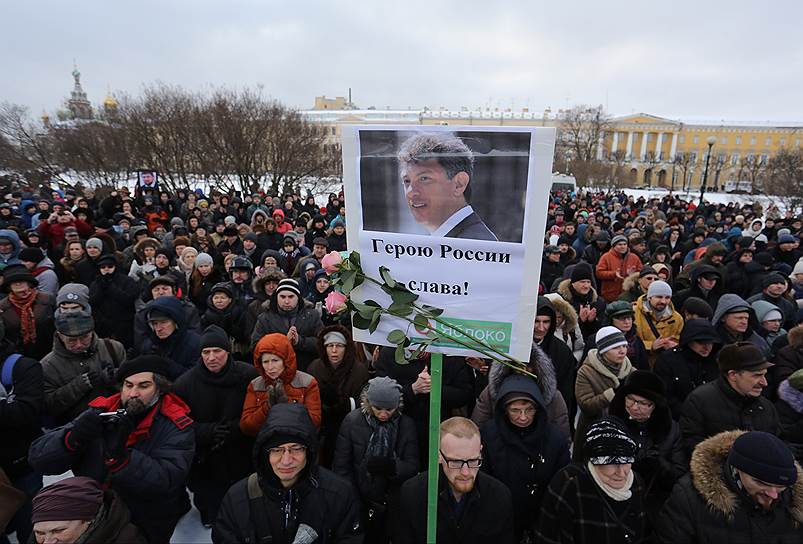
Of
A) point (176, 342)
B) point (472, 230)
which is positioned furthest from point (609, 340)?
point (176, 342)

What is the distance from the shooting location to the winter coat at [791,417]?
10.4 ft

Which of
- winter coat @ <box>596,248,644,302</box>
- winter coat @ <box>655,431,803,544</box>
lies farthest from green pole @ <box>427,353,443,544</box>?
winter coat @ <box>596,248,644,302</box>

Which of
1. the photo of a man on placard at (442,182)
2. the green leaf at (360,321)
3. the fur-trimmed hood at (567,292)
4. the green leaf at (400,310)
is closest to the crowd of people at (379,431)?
the green leaf at (360,321)

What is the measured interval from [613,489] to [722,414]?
1.21m

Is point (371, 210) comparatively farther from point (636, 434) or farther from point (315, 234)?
point (315, 234)

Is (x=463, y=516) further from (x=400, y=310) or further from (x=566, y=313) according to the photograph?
(x=566, y=313)

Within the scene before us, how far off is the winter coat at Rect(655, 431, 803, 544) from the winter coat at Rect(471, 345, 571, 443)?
726mm

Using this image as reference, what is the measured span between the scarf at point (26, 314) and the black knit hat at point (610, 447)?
15.9 ft

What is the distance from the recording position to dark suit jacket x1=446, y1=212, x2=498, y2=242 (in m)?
1.71

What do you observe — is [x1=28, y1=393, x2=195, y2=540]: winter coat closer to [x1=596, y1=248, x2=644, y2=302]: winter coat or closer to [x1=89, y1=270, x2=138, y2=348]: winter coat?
[x1=89, y1=270, x2=138, y2=348]: winter coat

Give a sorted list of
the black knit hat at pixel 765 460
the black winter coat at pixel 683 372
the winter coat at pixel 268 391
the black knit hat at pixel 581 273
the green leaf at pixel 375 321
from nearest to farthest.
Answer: the green leaf at pixel 375 321, the black knit hat at pixel 765 460, the winter coat at pixel 268 391, the black winter coat at pixel 683 372, the black knit hat at pixel 581 273

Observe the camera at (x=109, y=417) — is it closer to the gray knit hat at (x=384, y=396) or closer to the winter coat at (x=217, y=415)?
the winter coat at (x=217, y=415)

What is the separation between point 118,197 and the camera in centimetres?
1346

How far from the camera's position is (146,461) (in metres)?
2.52
